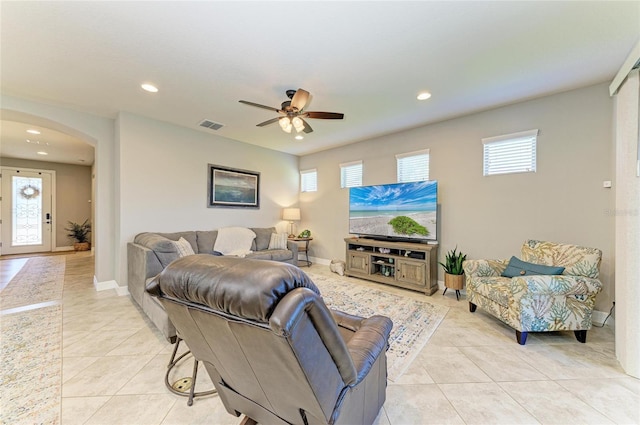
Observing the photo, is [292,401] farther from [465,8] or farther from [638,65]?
[638,65]

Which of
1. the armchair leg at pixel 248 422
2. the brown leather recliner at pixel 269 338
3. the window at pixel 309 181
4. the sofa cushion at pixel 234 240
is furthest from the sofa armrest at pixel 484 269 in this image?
the window at pixel 309 181

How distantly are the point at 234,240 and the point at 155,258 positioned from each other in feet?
6.12

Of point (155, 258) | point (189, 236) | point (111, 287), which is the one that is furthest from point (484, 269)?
point (111, 287)

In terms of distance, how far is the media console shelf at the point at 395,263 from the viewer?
12.7 feet

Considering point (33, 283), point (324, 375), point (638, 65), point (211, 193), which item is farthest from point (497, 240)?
point (33, 283)

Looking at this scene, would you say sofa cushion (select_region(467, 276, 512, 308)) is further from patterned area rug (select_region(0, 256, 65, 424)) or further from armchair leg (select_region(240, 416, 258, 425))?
patterned area rug (select_region(0, 256, 65, 424))

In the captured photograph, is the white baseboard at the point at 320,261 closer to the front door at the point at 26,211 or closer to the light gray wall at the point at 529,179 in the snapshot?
the light gray wall at the point at 529,179

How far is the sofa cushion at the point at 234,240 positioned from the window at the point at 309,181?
1936 millimetres

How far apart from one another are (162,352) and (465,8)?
3.66 m

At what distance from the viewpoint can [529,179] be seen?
132 inches

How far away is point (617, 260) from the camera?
215cm

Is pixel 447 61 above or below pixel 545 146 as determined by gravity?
above

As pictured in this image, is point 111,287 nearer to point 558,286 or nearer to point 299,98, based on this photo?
point 299,98

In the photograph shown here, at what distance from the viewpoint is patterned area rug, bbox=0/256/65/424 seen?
1581 millimetres
